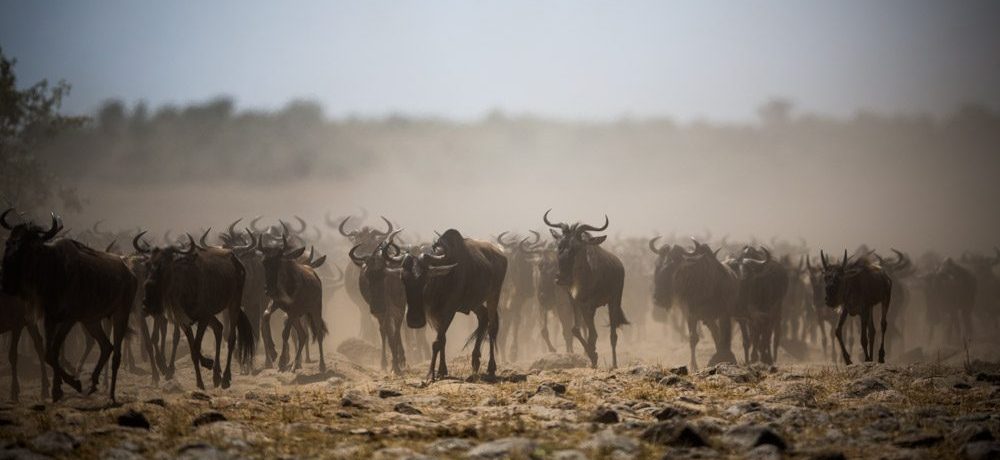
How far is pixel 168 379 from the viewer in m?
16.7

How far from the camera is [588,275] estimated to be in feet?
62.6

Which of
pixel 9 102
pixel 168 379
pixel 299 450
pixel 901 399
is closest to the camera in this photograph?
pixel 299 450

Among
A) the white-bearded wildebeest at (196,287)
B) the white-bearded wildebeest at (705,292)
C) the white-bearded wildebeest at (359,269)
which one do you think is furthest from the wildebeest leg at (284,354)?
the white-bearded wildebeest at (705,292)

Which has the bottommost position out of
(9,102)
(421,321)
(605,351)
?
(605,351)

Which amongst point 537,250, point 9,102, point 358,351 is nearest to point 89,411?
point 358,351

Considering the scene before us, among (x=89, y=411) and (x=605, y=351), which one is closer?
(x=89, y=411)

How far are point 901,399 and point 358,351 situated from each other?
14840mm

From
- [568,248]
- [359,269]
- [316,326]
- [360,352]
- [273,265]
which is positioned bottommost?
[360,352]

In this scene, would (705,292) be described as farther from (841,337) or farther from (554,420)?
(554,420)

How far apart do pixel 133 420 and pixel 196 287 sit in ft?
14.8

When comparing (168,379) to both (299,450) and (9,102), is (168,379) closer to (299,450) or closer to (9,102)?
(299,450)

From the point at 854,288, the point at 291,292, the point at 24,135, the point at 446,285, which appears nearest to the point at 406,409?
the point at 446,285

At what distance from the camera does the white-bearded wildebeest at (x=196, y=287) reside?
13.4 m

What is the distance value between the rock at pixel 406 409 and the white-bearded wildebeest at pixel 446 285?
124 inches
